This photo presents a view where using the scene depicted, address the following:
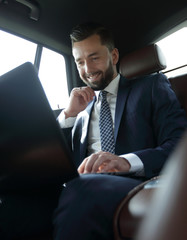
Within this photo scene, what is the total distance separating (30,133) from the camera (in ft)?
1.77

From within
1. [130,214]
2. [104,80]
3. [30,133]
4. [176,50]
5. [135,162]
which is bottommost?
[135,162]

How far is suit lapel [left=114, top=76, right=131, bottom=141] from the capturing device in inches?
48.4

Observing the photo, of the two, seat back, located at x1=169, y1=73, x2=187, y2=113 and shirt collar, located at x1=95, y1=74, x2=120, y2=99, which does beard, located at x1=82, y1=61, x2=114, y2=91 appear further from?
seat back, located at x1=169, y1=73, x2=187, y2=113

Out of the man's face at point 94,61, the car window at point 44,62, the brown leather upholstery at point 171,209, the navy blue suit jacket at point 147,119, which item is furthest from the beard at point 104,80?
the brown leather upholstery at point 171,209

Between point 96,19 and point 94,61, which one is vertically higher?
point 96,19

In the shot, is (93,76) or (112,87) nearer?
(112,87)

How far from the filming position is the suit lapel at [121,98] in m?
1.23

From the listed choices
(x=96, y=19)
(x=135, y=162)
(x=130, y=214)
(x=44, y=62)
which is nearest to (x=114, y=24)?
(x=96, y=19)

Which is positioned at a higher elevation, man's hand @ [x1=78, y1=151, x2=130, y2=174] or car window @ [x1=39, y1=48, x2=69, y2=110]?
car window @ [x1=39, y1=48, x2=69, y2=110]

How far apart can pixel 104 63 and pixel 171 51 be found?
42.0 inches

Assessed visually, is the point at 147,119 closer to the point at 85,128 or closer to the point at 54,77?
the point at 85,128

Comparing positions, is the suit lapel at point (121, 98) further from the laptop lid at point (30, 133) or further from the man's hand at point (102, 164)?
the laptop lid at point (30, 133)

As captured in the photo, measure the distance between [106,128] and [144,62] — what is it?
0.58 m

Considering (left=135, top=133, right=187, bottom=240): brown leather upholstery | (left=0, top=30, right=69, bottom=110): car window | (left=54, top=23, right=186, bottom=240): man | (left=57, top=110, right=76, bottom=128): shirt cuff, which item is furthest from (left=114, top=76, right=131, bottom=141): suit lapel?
(left=135, top=133, right=187, bottom=240): brown leather upholstery
